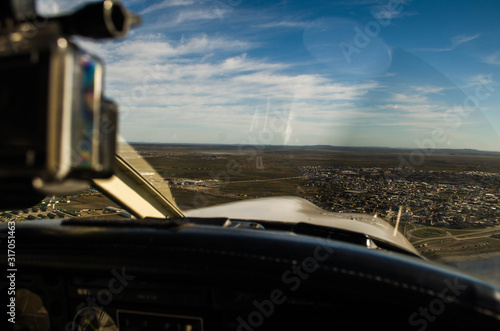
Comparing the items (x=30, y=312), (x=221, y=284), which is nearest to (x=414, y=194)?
(x=221, y=284)

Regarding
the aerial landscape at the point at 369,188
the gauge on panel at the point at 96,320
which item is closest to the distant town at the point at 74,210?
the aerial landscape at the point at 369,188

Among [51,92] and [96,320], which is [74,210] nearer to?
[96,320]

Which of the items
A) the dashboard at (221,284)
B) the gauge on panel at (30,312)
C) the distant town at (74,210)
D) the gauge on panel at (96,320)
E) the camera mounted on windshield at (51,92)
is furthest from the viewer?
the distant town at (74,210)

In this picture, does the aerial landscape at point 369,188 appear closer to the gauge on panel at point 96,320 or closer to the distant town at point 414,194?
the distant town at point 414,194

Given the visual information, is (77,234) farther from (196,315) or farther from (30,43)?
(30,43)

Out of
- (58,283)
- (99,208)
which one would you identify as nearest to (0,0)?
(58,283)

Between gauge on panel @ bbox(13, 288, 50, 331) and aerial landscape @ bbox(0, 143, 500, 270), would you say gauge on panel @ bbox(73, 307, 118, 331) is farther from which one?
aerial landscape @ bbox(0, 143, 500, 270)

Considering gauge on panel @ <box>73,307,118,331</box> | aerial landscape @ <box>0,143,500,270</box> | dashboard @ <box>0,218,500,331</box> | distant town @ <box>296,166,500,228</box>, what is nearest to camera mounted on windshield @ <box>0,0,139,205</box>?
dashboard @ <box>0,218,500,331</box>
